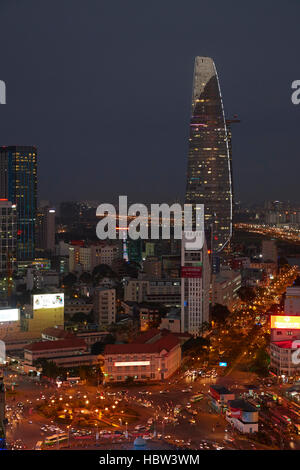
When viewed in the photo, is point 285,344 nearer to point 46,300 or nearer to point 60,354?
point 60,354

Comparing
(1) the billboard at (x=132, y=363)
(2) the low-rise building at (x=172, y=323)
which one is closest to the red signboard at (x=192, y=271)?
(2) the low-rise building at (x=172, y=323)

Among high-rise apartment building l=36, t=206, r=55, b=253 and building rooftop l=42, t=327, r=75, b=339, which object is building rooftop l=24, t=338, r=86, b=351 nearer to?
building rooftop l=42, t=327, r=75, b=339

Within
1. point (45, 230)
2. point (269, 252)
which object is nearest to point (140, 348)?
point (269, 252)

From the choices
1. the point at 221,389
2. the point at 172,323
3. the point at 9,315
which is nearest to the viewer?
the point at 221,389

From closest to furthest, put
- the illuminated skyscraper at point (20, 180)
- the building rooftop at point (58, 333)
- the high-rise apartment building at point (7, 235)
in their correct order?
the building rooftop at point (58, 333)
the high-rise apartment building at point (7, 235)
the illuminated skyscraper at point (20, 180)

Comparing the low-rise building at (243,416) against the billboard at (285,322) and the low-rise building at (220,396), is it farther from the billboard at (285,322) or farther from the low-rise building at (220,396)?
the billboard at (285,322)
